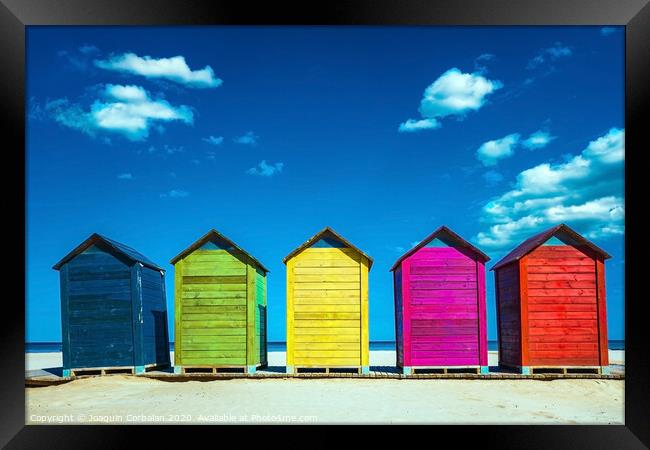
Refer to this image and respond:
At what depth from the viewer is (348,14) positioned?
7.67 meters

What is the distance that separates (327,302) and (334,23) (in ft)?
34.8

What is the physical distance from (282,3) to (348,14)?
0.83 m

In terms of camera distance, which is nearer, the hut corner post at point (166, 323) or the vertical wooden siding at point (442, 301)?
the vertical wooden siding at point (442, 301)

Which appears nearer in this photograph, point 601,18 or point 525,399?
point 601,18

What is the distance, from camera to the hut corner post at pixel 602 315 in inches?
666

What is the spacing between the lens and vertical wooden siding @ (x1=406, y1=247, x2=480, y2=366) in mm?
17047

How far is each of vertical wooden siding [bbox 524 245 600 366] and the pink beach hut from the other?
1.39 meters

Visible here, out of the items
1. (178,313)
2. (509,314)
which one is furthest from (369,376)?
(178,313)

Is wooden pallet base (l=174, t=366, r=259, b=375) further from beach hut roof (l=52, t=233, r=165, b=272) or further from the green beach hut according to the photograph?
beach hut roof (l=52, t=233, r=165, b=272)

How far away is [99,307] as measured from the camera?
17.8 m

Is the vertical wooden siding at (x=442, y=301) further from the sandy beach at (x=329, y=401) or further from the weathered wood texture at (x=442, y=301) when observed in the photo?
the sandy beach at (x=329, y=401)

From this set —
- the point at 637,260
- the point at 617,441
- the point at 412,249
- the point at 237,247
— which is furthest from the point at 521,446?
the point at 237,247

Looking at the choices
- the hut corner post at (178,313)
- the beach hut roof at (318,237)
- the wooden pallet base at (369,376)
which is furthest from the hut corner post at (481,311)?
the hut corner post at (178,313)

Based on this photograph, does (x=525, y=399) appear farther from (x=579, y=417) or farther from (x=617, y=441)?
(x=617, y=441)
